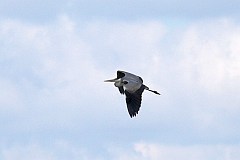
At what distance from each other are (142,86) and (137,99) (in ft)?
2.90

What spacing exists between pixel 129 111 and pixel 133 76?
238 cm

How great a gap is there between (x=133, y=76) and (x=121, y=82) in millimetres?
751

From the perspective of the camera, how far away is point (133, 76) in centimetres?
15062

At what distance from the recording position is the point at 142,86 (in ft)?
491

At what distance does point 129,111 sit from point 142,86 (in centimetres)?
160

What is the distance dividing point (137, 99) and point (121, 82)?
65.3 inches

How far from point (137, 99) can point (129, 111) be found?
764 millimetres

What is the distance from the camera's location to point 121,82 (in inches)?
5920

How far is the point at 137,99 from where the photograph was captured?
149250 millimetres

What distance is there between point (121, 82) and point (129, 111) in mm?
2008

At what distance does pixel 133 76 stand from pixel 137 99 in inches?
72.4

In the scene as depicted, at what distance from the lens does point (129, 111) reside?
149125 millimetres
